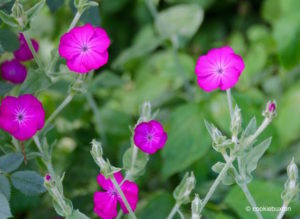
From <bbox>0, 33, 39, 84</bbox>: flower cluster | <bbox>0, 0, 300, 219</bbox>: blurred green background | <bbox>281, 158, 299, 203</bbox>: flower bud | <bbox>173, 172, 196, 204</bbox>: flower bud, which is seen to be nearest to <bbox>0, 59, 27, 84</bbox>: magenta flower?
<bbox>0, 33, 39, 84</bbox>: flower cluster

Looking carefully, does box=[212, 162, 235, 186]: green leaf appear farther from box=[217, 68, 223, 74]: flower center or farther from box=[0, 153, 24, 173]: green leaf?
box=[0, 153, 24, 173]: green leaf

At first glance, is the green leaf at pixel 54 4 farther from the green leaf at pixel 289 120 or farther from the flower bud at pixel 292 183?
the green leaf at pixel 289 120

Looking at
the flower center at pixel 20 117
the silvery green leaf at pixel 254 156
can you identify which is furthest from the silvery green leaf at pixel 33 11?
the silvery green leaf at pixel 254 156

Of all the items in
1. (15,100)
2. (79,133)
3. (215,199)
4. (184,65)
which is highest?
(15,100)

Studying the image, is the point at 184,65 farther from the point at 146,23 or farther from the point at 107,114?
the point at 146,23

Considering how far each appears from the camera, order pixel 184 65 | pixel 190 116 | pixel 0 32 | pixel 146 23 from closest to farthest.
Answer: pixel 0 32, pixel 190 116, pixel 184 65, pixel 146 23

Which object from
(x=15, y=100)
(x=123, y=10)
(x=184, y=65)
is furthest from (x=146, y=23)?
(x=15, y=100)

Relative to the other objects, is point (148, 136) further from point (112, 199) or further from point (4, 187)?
point (4, 187)
